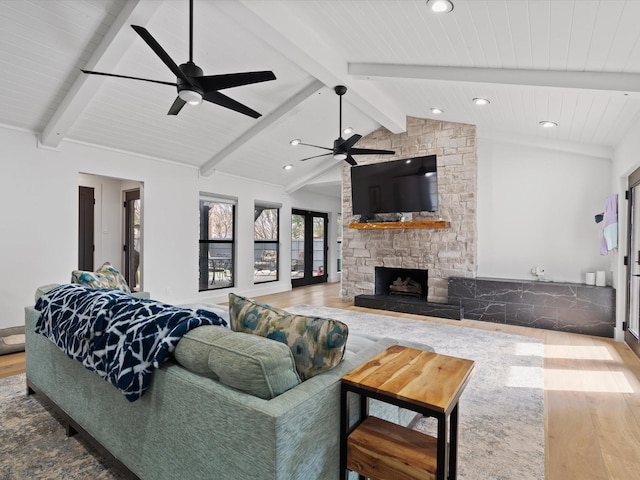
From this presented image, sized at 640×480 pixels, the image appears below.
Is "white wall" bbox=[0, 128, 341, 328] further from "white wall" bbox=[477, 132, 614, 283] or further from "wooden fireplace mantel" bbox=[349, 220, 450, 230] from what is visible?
"white wall" bbox=[477, 132, 614, 283]

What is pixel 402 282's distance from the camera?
6539mm

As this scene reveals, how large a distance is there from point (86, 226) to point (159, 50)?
525 centimetres

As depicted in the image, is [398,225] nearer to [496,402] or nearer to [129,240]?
[496,402]

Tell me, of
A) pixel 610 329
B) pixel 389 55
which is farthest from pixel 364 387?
pixel 610 329

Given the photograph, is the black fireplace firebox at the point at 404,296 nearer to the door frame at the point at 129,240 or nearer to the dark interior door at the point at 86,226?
the door frame at the point at 129,240

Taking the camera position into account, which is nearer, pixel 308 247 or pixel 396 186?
pixel 396 186

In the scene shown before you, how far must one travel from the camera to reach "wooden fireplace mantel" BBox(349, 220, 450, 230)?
557 cm

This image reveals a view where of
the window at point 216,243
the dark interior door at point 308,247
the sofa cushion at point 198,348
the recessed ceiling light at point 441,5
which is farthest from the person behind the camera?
the dark interior door at point 308,247

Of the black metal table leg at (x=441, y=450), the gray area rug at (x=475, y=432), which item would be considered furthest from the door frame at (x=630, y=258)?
the black metal table leg at (x=441, y=450)

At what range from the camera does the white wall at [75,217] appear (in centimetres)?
406

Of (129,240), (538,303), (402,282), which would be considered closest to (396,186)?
(402,282)

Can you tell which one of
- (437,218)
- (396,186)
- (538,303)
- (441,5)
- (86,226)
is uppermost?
(441,5)

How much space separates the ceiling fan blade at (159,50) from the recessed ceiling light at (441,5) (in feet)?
5.97

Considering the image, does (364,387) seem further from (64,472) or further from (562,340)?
(562,340)
